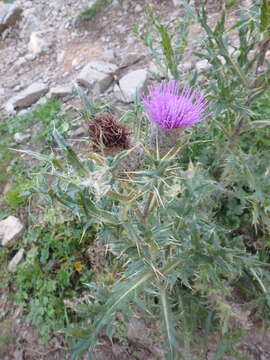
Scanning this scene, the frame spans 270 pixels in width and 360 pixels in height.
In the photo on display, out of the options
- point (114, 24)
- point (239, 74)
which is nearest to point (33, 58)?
point (114, 24)

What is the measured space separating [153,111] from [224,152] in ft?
2.48

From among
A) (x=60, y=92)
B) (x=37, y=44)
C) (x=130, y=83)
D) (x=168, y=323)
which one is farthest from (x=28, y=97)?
(x=168, y=323)

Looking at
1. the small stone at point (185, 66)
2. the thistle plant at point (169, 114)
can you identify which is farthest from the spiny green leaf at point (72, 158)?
the small stone at point (185, 66)

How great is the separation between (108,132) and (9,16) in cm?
489

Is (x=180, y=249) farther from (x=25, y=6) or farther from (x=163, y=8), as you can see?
(x=25, y=6)

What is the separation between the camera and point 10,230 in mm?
2996

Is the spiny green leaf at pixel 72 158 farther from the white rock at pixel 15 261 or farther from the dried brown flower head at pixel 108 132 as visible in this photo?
the white rock at pixel 15 261

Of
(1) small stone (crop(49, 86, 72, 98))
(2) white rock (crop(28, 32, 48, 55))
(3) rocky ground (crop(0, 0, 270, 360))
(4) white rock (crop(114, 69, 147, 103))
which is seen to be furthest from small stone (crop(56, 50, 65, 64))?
(4) white rock (crop(114, 69, 147, 103))

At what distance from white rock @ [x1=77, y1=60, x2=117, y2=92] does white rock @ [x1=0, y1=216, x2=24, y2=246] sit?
5.31 feet

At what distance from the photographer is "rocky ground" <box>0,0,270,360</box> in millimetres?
4020

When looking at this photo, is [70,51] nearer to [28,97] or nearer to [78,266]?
[28,97]

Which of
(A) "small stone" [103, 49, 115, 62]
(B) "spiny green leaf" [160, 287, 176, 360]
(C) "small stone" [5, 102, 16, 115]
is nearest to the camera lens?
(B) "spiny green leaf" [160, 287, 176, 360]

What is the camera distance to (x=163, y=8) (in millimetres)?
4582

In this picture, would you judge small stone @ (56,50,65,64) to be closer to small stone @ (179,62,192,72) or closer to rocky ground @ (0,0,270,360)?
rocky ground @ (0,0,270,360)
